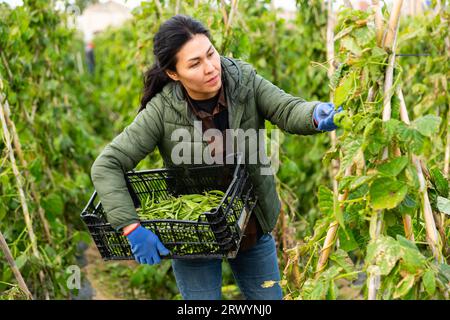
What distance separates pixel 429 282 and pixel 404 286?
0.05 meters

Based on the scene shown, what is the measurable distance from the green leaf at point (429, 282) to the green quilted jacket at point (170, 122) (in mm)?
608

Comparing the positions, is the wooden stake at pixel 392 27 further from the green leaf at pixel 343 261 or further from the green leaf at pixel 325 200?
the green leaf at pixel 343 261

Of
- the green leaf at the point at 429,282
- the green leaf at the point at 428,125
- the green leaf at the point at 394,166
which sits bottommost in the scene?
the green leaf at the point at 429,282

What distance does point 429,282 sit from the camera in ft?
4.23

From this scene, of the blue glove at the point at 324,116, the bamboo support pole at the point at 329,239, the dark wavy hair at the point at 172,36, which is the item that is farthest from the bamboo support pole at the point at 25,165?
the bamboo support pole at the point at 329,239

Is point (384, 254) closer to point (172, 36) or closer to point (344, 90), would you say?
point (344, 90)

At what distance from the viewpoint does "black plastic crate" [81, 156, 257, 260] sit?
1800 mm

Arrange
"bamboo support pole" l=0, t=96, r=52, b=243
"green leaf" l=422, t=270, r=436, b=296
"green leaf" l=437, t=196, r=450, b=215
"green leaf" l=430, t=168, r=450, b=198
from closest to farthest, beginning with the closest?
"green leaf" l=422, t=270, r=436, b=296 < "green leaf" l=437, t=196, r=450, b=215 < "green leaf" l=430, t=168, r=450, b=198 < "bamboo support pole" l=0, t=96, r=52, b=243

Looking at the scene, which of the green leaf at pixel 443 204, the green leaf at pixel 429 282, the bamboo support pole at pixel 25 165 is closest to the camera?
the green leaf at pixel 429 282

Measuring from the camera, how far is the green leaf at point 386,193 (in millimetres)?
1338

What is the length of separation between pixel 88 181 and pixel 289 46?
164 cm

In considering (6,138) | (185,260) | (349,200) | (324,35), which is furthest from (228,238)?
(324,35)

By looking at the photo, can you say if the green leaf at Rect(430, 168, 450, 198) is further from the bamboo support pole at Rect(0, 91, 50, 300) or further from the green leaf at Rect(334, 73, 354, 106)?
the bamboo support pole at Rect(0, 91, 50, 300)

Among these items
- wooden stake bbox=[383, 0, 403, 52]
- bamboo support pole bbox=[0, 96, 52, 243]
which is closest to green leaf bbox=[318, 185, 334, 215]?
wooden stake bbox=[383, 0, 403, 52]
